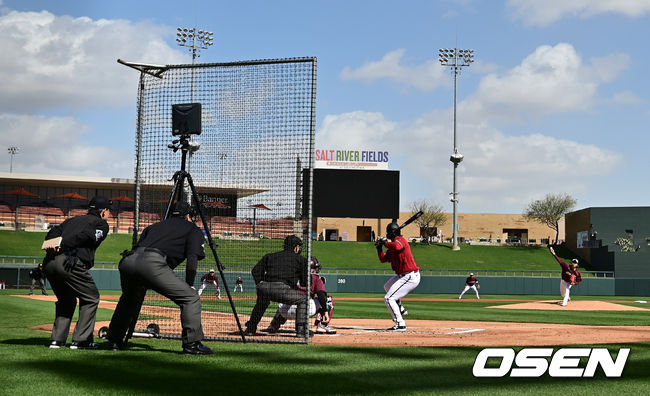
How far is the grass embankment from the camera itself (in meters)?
51.9

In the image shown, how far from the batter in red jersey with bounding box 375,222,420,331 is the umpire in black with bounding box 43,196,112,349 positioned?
5.74 meters

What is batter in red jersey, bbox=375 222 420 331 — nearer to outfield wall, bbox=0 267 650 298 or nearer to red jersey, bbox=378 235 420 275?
red jersey, bbox=378 235 420 275

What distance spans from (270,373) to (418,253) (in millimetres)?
57851

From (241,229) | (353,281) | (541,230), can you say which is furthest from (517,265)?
(241,229)

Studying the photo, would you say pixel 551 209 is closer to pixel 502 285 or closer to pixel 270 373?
pixel 502 285

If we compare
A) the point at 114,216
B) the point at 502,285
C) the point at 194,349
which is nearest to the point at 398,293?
the point at 194,349

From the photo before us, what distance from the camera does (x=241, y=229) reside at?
1060 cm

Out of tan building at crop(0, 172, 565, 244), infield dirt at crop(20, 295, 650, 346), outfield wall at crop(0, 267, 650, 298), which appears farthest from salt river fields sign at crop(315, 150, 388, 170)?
infield dirt at crop(20, 295, 650, 346)

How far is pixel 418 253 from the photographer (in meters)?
63.3

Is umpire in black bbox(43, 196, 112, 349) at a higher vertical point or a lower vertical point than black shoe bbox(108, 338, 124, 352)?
higher

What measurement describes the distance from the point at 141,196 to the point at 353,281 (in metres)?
34.0

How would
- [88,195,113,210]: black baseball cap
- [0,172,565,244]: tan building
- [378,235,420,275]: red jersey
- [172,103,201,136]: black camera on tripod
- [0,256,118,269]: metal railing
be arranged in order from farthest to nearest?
[0,172,565,244]: tan building < [0,256,118,269]: metal railing < [378,235,420,275]: red jersey < [172,103,201,136]: black camera on tripod < [88,195,113,210]: black baseball cap

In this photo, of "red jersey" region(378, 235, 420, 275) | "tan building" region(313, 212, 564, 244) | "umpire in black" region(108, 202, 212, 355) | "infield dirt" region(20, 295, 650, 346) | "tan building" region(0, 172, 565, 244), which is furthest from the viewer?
"tan building" region(313, 212, 564, 244)

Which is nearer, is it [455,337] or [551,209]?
[455,337]
